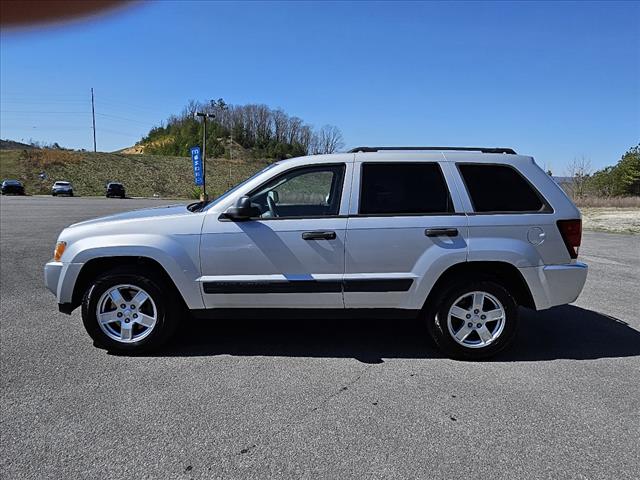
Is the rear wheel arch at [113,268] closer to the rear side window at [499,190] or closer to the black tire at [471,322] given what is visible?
the black tire at [471,322]

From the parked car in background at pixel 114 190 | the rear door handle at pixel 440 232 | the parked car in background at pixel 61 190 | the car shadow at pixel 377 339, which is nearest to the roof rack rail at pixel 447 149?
the rear door handle at pixel 440 232

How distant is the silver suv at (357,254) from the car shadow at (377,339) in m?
0.39

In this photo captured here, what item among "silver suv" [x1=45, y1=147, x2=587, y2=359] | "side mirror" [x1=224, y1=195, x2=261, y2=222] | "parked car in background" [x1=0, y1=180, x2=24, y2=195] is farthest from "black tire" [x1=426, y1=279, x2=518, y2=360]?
"parked car in background" [x1=0, y1=180, x2=24, y2=195]

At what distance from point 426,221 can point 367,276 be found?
2.42 ft

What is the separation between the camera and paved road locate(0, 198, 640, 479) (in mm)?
2545

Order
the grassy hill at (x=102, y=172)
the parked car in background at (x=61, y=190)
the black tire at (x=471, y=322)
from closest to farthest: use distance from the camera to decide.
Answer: the black tire at (x=471, y=322) → the parked car in background at (x=61, y=190) → the grassy hill at (x=102, y=172)

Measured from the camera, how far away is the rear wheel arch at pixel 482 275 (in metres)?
4.01

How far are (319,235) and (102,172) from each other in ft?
202

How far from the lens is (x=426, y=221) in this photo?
393 centimetres

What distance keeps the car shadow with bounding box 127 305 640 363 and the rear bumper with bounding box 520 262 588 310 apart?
57 centimetres

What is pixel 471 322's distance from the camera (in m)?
4.02

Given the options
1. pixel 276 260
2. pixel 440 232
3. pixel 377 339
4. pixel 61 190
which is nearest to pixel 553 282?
pixel 440 232

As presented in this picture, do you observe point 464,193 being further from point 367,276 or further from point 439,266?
point 367,276

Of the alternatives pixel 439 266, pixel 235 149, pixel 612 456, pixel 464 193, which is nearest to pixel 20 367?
pixel 439 266
